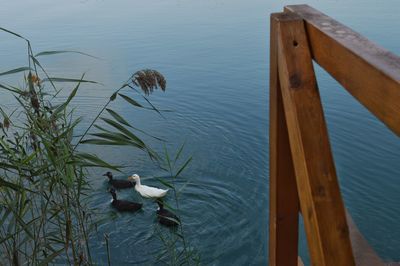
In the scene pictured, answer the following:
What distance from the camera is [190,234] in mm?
5527

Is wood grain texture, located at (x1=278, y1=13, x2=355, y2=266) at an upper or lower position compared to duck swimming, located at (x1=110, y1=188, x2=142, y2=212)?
upper

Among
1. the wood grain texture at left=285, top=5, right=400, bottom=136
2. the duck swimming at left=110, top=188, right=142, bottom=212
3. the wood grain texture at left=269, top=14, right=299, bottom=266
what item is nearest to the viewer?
the wood grain texture at left=285, top=5, right=400, bottom=136

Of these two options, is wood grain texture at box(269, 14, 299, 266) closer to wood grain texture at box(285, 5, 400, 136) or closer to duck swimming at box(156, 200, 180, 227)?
wood grain texture at box(285, 5, 400, 136)

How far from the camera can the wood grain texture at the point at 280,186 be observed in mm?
1521

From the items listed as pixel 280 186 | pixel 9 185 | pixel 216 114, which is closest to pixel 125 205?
pixel 216 114

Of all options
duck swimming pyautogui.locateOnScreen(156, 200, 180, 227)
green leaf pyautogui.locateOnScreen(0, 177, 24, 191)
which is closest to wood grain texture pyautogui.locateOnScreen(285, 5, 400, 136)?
green leaf pyautogui.locateOnScreen(0, 177, 24, 191)

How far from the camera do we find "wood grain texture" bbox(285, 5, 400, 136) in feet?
2.77

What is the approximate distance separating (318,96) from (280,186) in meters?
0.50

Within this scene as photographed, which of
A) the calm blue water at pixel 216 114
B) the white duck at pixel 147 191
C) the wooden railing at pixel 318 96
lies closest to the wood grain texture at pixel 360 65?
the wooden railing at pixel 318 96

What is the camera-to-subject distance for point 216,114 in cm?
836

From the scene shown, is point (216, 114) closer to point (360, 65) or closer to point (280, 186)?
point (280, 186)

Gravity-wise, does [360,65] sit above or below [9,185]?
above

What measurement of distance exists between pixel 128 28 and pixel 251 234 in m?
9.84

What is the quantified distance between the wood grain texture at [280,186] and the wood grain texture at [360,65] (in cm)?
21
